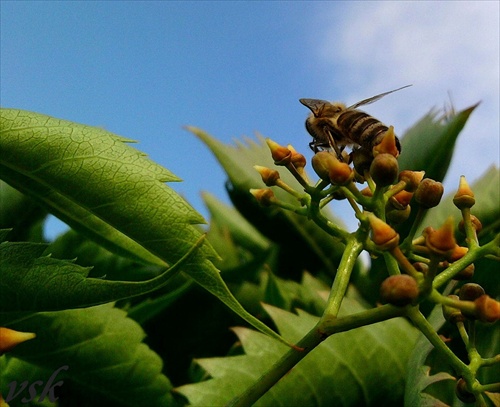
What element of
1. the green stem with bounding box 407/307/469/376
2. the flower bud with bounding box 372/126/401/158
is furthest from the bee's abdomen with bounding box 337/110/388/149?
the green stem with bounding box 407/307/469/376

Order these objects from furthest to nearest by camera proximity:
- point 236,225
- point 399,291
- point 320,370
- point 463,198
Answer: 1. point 236,225
2. point 320,370
3. point 463,198
4. point 399,291

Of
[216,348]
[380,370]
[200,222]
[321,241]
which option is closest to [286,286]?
[216,348]

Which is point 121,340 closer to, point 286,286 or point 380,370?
point 380,370

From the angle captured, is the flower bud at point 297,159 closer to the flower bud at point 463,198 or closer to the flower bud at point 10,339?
the flower bud at point 463,198

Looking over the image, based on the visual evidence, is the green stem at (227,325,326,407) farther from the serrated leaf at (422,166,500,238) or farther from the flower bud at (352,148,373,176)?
the serrated leaf at (422,166,500,238)

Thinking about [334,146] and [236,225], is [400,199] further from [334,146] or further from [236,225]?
[236,225]

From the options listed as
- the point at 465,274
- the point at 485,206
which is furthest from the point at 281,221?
the point at 465,274
